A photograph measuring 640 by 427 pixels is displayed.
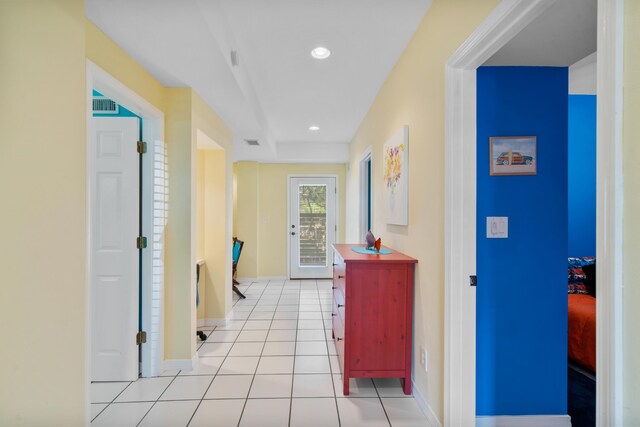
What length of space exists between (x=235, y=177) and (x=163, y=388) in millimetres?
4393

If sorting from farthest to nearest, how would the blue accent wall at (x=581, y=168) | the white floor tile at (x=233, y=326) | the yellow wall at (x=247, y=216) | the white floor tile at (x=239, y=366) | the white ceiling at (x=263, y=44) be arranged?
the yellow wall at (x=247, y=216), the white floor tile at (x=233, y=326), the blue accent wall at (x=581, y=168), the white floor tile at (x=239, y=366), the white ceiling at (x=263, y=44)

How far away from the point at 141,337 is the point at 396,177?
2454mm

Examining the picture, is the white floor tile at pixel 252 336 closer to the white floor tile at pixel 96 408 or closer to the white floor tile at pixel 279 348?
the white floor tile at pixel 279 348

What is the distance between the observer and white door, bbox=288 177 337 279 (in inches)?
242

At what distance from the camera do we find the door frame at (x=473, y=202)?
756 mm

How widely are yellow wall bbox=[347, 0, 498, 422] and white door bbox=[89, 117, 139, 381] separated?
6.99ft

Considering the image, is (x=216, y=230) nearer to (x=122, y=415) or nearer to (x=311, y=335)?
(x=311, y=335)

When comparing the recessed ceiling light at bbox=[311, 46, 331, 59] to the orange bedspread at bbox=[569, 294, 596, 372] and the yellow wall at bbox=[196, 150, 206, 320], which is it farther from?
the orange bedspread at bbox=[569, 294, 596, 372]

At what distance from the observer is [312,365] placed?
2607 mm

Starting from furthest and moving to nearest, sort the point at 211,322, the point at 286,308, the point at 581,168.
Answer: the point at 286,308, the point at 211,322, the point at 581,168

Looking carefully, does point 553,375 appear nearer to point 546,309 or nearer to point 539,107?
point 546,309

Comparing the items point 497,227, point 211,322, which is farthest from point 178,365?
point 497,227

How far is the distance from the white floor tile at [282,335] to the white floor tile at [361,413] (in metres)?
1.19

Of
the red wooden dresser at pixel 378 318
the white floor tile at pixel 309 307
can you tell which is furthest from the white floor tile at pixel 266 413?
the white floor tile at pixel 309 307
